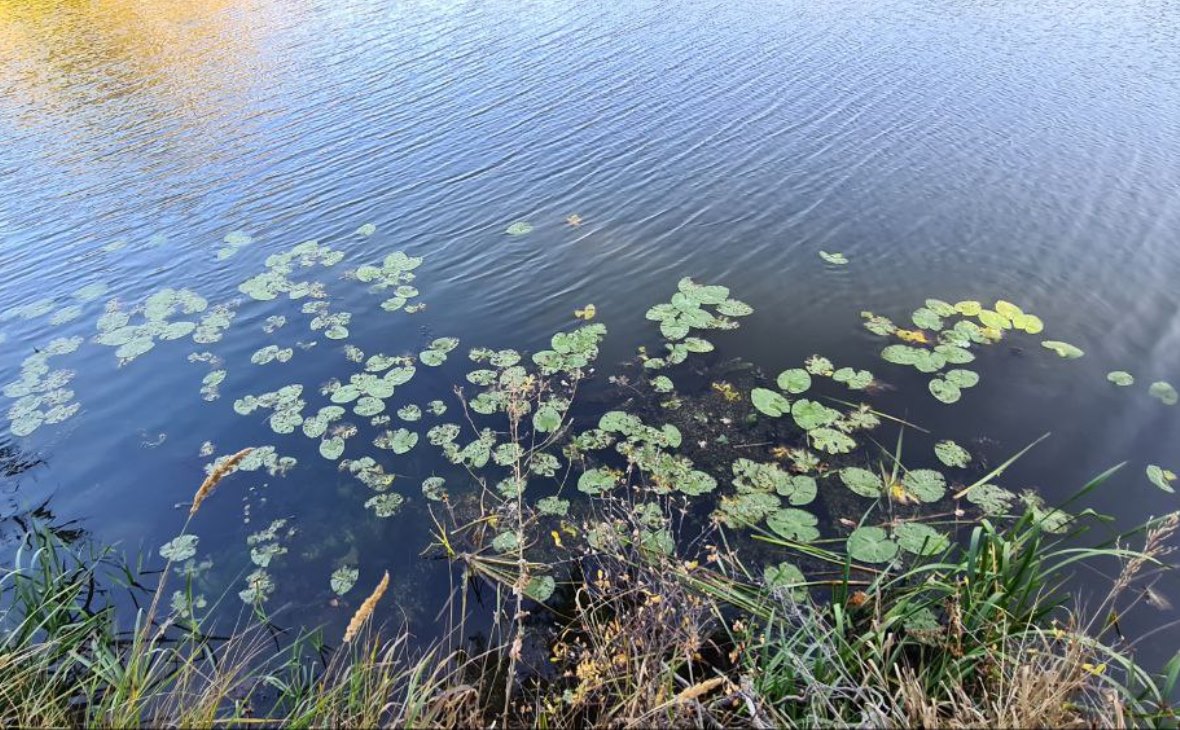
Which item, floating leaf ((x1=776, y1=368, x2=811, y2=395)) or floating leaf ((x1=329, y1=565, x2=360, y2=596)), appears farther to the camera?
floating leaf ((x1=776, y1=368, x2=811, y2=395))

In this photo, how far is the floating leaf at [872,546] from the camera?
5648 millimetres

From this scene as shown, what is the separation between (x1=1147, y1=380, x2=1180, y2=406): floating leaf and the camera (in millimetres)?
7332

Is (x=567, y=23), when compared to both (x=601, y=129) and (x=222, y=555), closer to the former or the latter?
(x=601, y=129)

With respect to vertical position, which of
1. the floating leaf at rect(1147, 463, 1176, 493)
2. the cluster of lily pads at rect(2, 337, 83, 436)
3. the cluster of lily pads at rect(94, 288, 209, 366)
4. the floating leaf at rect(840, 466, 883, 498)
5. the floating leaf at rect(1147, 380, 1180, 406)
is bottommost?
the floating leaf at rect(1147, 463, 1176, 493)

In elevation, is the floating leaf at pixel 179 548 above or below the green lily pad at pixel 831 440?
above

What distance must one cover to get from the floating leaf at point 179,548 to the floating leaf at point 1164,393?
10.7 meters

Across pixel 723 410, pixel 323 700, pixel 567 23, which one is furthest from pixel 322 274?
pixel 567 23

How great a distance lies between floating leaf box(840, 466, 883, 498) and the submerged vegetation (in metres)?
0.02

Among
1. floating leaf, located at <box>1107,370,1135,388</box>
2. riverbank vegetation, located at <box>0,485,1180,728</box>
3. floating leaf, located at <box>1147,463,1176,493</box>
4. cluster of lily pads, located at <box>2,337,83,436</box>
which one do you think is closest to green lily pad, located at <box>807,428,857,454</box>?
riverbank vegetation, located at <box>0,485,1180,728</box>

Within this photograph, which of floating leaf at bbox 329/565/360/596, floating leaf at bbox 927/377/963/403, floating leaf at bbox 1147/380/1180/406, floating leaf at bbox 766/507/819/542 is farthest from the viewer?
floating leaf at bbox 927/377/963/403

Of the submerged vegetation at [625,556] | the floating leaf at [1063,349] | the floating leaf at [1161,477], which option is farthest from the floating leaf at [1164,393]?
the floating leaf at [1161,477]

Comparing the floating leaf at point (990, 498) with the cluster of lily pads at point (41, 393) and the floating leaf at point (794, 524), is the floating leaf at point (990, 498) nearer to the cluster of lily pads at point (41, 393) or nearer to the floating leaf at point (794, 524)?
the floating leaf at point (794, 524)

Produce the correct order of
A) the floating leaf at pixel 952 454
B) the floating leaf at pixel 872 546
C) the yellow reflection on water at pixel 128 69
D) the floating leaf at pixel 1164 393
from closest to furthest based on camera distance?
the floating leaf at pixel 872 546, the floating leaf at pixel 952 454, the floating leaf at pixel 1164 393, the yellow reflection on water at pixel 128 69

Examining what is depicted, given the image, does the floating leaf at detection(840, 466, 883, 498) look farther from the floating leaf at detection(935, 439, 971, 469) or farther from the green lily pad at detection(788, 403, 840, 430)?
the floating leaf at detection(935, 439, 971, 469)
